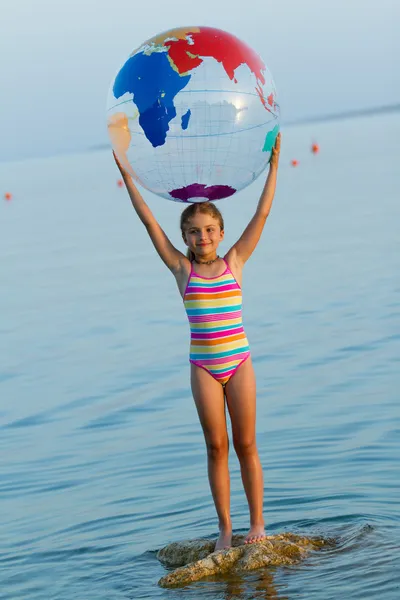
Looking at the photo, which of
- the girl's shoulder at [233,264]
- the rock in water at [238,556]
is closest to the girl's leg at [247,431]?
the rock in water at [238,556]

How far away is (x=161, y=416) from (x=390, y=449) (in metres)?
2.58

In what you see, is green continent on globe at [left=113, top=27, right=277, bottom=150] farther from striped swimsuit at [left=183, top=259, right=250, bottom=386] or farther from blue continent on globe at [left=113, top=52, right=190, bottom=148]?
striped swimsuit at [left=183, top=259, right=250, bottom=386]

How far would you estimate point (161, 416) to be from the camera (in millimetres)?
10734

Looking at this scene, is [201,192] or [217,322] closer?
[201,192]

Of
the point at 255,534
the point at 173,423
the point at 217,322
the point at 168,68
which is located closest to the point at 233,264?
the point at 217,322

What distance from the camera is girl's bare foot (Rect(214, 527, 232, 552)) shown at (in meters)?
6.75

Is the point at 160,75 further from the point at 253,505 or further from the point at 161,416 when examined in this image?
the point at 161,416

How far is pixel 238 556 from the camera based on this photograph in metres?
6.63

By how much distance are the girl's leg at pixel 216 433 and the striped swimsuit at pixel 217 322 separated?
0.07 metres

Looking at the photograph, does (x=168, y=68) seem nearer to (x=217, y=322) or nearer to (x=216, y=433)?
(x=217, y=322)

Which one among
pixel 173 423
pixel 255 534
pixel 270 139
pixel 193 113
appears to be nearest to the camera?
pixel 193 113

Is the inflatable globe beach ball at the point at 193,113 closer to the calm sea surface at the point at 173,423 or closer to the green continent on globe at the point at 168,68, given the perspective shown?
the green continent on globe at the point at 168,68

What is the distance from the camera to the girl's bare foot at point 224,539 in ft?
22.1

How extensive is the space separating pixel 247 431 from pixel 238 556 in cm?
71
